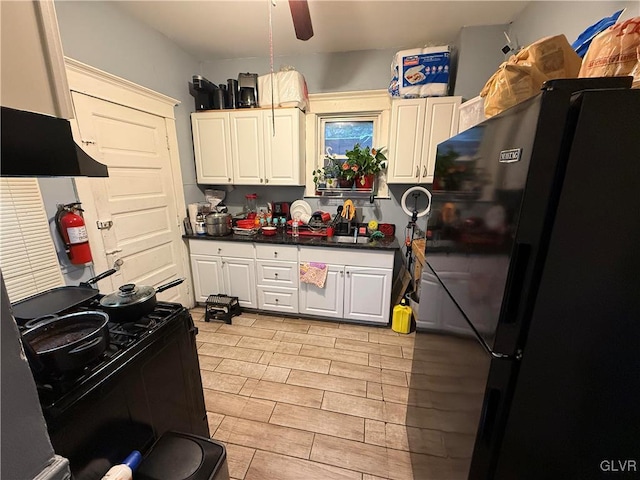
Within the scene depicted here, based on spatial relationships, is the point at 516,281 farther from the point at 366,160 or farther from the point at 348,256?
the point at 366,160

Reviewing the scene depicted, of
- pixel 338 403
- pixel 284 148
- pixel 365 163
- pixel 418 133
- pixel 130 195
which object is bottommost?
pixel 338 403

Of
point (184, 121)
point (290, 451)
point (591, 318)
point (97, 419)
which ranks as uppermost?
point (184, 121)

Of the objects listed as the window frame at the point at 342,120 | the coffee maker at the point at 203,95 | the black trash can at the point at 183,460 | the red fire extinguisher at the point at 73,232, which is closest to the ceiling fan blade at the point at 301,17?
the window frame at the point at 342,120

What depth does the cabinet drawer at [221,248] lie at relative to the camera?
2752mm

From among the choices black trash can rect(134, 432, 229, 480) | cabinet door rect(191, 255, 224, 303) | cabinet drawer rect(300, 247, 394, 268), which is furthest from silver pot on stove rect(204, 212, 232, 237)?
black trash can rect(134, 432, 229, 480)

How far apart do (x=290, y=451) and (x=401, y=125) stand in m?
2.66

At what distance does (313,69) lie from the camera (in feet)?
9.15

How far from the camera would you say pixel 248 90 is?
2699 mm

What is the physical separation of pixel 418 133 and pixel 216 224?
2.24 metres

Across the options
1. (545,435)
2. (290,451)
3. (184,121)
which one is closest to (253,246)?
(184,121)

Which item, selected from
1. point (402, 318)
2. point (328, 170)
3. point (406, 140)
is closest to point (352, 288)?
point (402, 318)

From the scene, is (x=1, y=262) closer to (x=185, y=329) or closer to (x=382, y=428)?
(x=185, y=329)

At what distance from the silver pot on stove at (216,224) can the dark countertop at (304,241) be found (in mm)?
68

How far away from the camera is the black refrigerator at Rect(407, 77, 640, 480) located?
55cm
